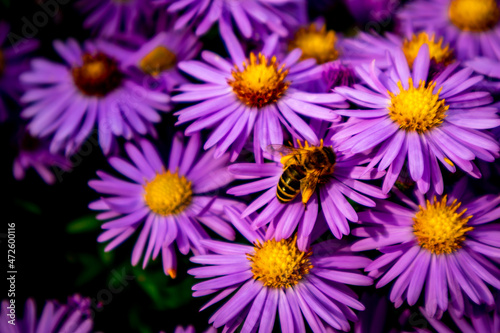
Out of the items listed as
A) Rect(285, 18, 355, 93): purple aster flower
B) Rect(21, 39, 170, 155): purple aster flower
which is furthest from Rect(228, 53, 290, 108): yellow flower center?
Rect(21, 39, 170, 155): purple aster flower

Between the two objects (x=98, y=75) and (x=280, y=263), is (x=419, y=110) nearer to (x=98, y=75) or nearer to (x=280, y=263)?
(x=280, y=263)

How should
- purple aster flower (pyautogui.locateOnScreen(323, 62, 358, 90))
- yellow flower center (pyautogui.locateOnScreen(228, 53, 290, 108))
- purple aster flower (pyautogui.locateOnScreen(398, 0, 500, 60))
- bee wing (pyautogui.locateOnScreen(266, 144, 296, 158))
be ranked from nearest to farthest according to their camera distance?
bee wing (pyautogui.locateOnScreen(266, 144, 296, 158)), purple aster flower (pyautogui.locateOnScreen(323, 62, 358, 90)), yellow flower center (pyautogui.locateOnScreen(228, 53, 290, 108)), purple aster flower (pyautogui.locateOnScreen(398, 0, 500, 60))

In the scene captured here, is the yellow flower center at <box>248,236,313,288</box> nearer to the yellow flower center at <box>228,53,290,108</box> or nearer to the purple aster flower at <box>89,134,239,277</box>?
the purple aster flower at <box>89,134,239,277</box>

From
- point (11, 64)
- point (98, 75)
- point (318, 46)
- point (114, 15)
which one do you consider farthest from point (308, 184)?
point (11, 64)

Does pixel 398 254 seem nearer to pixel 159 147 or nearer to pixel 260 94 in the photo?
pixel 260 94

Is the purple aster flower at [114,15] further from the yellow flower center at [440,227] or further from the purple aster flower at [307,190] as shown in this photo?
the yellow flower center at [440,227]

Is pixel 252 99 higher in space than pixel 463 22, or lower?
lower
